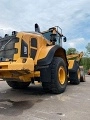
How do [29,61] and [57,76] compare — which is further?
[57,76]

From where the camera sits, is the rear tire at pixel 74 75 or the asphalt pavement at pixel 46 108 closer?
the asphalt pavement at pixel 46 108

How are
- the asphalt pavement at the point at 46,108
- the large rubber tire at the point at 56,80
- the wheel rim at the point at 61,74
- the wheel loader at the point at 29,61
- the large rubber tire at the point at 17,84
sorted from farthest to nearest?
1. the large rubber tire at the point at 17,84
2. the wheel rim at the point at 61,74
3. the large rubber tire at the point at 56,80
4. the wheel loader at the point at 29,61
5. the asphalt pavement at the point at 46,108

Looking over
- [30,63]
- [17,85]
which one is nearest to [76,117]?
[30,63]

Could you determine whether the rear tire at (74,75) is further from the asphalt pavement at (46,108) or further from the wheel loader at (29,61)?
the asphalt pavement at (46,108)

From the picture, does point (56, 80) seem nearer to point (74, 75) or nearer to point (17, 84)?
point (17, 84)

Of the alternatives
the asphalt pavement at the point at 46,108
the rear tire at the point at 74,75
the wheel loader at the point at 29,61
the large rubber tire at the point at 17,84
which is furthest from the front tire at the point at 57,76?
the rear tire at the point at 74,75

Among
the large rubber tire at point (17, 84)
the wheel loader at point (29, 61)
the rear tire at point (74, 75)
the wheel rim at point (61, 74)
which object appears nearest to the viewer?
the wheel loader at point (29, 61)

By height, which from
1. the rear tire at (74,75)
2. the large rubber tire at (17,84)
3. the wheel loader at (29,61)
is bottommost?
the large rubber tire at (17,84)

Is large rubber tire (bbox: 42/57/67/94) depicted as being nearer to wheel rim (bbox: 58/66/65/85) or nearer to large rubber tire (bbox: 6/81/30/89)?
wheel rim (bbox: 58/66/65/85)

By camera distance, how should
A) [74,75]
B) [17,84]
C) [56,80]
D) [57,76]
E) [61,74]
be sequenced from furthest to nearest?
[74,75] < [17,84] < [61,74] < [57,76] < [56,80]

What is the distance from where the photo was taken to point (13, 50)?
285 inches

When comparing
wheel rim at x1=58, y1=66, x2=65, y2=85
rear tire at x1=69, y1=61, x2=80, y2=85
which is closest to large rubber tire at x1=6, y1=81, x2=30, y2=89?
wheel rim at x1=58, y1=66, x2=65, y2=85

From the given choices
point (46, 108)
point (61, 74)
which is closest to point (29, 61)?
point (46, 108)

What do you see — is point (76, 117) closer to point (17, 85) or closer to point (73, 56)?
point (17, 85)
